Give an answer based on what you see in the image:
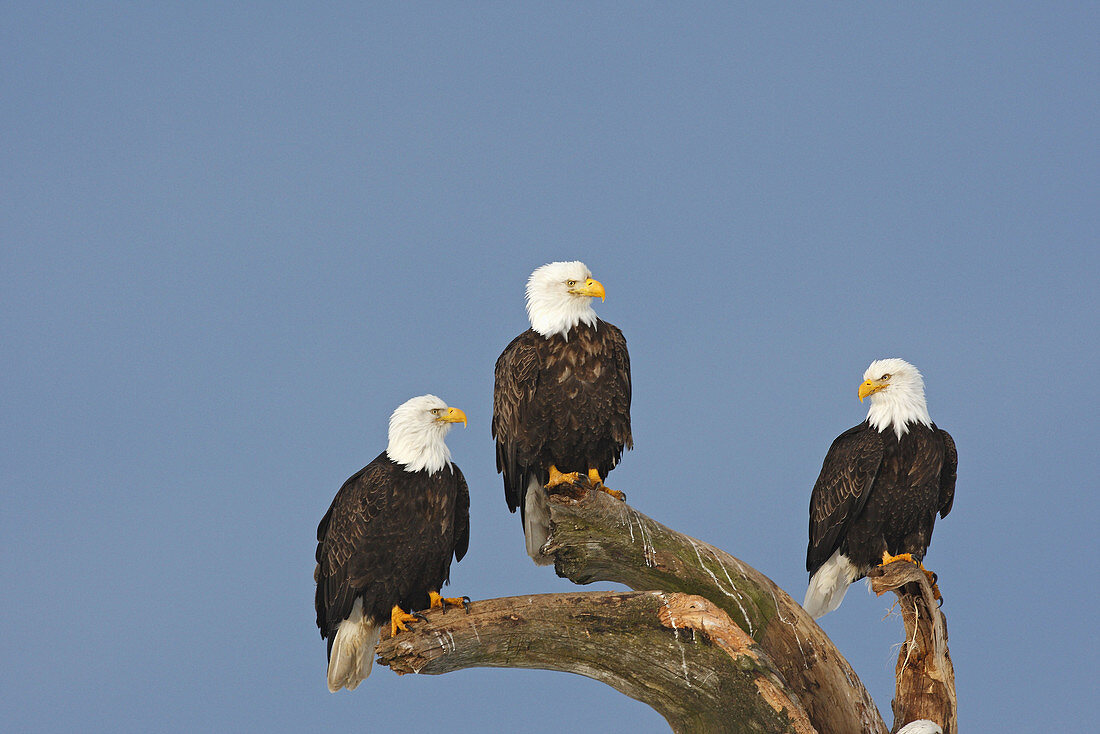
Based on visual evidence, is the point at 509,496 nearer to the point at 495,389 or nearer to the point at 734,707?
the point at 495,389

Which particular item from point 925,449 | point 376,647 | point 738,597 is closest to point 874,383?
point 925,449

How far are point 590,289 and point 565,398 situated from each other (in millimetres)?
683

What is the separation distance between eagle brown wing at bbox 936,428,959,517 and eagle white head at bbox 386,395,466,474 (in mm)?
3118

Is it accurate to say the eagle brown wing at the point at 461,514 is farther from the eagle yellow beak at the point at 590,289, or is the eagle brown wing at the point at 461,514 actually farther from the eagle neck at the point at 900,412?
the eagle neck at the point at 900,412

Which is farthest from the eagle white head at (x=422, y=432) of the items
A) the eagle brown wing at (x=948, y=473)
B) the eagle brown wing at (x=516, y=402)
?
the eagle brown wing at (x=948, y=473)

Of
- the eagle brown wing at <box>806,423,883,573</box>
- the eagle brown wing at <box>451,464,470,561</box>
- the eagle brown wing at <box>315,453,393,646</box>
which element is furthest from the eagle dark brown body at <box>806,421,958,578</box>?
the eagle brown wing at <box>315,453,393,646</box>

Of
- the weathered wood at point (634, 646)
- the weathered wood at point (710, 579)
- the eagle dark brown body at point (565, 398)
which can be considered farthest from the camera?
the eagle dark brown body at point (565, 398)

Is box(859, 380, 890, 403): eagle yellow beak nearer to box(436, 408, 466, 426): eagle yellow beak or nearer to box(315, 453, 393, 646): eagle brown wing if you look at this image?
box(436, 408, 466, 426): eagle yellow beak

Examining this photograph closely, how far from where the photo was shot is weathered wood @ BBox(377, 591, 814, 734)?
6688 millimetres

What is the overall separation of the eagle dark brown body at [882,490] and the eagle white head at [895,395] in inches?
1.9

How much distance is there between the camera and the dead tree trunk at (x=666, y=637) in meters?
6.74

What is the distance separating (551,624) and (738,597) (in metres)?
1.16

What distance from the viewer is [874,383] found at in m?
7.80

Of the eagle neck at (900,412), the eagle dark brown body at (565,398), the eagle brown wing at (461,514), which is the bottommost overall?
the eagle brown wing at (461,514)
